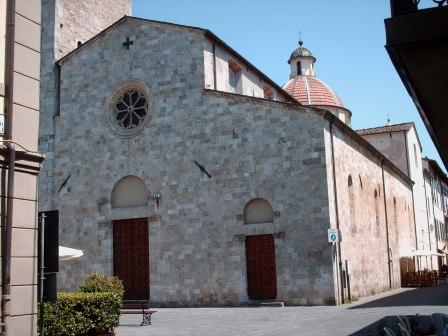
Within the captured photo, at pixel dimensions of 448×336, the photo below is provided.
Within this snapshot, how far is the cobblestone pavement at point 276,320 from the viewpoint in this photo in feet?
42.2

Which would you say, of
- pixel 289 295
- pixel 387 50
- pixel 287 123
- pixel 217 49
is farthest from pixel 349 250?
pixel 387 50

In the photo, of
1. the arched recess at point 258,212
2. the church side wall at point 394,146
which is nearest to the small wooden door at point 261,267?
the arched recess at point 258,212

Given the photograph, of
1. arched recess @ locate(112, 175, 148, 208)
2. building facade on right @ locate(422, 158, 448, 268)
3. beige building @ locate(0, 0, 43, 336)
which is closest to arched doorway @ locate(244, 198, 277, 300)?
arched recess @ locate(112, 175, 148, 208)

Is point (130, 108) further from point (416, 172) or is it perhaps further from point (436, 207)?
point (436, 207)

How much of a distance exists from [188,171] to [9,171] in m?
14.4

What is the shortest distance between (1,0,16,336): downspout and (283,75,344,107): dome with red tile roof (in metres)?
35.7

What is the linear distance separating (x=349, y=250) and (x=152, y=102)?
32.4ft

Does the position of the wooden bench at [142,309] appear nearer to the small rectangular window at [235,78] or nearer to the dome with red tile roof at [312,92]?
the small rectangular window at [235,78]

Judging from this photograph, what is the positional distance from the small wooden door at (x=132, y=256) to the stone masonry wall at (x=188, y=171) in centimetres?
41

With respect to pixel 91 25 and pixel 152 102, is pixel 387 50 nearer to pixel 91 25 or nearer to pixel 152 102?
pixel 152 102

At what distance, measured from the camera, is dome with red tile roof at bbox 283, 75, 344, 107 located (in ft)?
141

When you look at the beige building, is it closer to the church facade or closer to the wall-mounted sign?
the wall-mounted sign

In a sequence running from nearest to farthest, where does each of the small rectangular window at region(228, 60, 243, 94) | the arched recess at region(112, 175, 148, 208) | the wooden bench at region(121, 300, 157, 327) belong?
the wooden bench at region(121, 300, 157, 327), the arched recess at region(112, 175, 148, 208), the small rectangular window at region(228, 60, 243, 94)

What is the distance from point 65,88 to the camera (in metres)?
25.2
